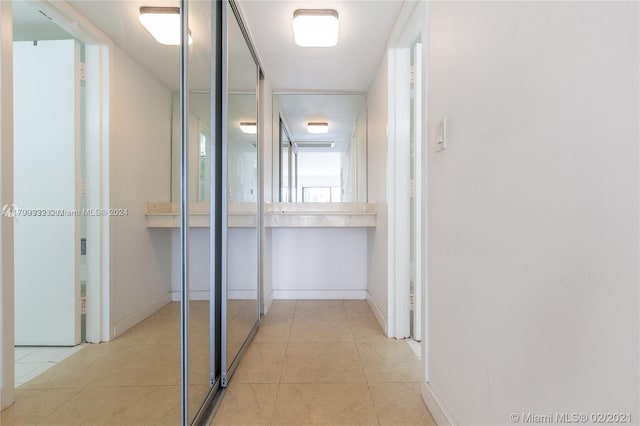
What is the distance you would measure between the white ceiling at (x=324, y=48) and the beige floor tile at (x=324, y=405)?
2232 millimetres

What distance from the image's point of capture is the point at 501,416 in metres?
0.90

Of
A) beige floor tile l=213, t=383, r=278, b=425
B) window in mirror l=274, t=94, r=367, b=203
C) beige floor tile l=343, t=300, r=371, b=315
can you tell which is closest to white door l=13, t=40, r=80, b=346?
beige floor tile l=213, t=383, r=278, b=425

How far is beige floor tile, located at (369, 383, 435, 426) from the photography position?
4.57 ft

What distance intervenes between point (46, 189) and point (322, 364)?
1718 mm

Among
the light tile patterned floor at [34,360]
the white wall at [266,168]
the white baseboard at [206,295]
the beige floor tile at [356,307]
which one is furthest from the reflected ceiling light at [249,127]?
the beige floor tile at [356,307]

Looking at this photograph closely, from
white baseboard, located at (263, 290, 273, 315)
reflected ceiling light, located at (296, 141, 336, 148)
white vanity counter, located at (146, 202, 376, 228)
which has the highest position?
reflected ceiling light, located at (296, 141, 336, 148)

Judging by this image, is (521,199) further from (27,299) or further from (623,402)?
(27,299)

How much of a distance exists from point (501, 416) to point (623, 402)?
1.39 ft

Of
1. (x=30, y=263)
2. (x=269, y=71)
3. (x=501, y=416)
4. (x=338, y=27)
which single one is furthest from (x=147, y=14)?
(x=269, y=71)

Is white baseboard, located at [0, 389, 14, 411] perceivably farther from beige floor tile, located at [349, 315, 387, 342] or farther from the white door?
beige floor tile, located at [349, 315, 387, 342]

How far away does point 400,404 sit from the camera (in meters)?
1.51

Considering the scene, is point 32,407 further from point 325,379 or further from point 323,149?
point 323,149

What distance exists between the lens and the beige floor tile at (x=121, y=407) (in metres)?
0.69

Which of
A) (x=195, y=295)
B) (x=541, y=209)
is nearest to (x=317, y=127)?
(x=195, y=295)
